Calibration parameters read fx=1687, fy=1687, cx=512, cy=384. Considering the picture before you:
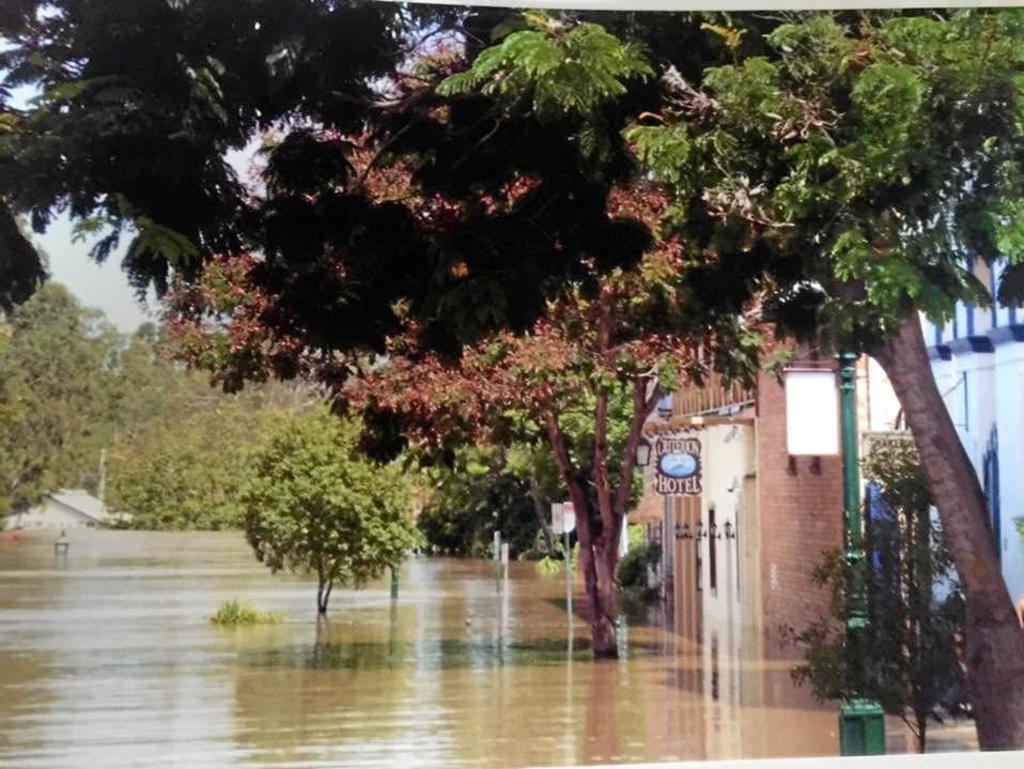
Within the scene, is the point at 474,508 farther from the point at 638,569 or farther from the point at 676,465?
the point at 676,465

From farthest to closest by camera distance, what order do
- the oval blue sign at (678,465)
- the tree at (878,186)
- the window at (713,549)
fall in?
the window at (713,549)
the oval blue sign at (678,465)
the tree at (878,186)

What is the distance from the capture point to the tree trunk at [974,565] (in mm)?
7676

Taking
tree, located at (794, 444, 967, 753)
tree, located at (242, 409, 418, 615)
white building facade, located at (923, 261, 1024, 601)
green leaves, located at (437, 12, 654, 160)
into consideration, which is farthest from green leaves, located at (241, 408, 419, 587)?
white building facade, located at (923, 261, 1024, 601)

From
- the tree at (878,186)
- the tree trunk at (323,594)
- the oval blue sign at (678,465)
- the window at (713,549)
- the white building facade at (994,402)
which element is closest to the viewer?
the tree at (878,186)

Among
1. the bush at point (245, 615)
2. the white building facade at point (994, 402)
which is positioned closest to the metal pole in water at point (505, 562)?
the bush at point (245, 615)

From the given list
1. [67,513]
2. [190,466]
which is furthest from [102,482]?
[190,466]

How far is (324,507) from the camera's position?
24.8 feet

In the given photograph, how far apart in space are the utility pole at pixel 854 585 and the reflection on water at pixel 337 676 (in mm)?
130

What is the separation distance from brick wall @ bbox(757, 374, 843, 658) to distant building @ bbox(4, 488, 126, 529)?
2.90 m

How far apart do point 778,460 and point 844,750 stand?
132 cm

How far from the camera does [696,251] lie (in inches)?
301

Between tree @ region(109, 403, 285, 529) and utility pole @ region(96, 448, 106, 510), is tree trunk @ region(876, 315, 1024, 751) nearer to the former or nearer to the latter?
tree @ region(109, 403, 285, 529)

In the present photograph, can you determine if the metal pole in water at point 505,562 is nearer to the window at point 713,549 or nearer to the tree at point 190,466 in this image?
the window at point 713,549

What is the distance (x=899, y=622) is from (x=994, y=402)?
1094 mm
